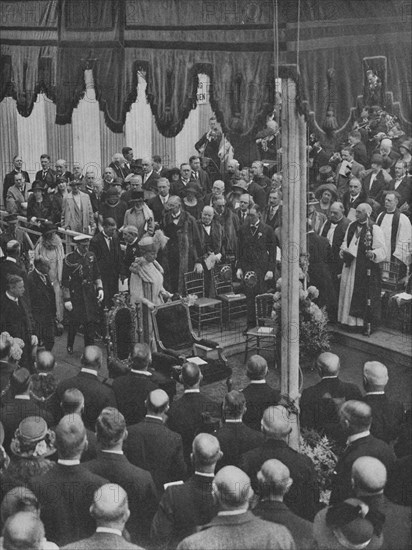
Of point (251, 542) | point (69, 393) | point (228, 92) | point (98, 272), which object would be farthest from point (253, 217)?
point (251, 542)

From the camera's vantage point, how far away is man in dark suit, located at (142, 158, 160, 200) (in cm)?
1596

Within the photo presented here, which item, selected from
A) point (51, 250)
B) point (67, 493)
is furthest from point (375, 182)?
point (67, 493)

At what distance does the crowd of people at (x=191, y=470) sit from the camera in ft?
17.3

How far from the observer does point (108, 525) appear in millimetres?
5227

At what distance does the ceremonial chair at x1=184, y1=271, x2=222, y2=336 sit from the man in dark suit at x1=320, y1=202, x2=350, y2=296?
6.27ft

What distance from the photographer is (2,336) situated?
927cm

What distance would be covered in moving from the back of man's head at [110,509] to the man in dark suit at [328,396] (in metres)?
3.15

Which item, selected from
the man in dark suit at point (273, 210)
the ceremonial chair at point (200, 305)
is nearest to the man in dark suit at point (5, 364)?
the ceremonial chair at point (200, 305)

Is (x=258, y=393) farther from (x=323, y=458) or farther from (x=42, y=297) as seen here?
(x=42, y=297)

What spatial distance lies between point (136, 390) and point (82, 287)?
3.85 meters

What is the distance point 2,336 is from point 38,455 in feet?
9.83

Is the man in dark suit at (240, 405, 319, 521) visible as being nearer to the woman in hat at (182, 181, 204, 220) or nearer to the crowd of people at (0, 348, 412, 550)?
the crowd of people at (0, 348, 412, 550)

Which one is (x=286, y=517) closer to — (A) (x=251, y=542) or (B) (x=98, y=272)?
(A) (x=251, y=542)

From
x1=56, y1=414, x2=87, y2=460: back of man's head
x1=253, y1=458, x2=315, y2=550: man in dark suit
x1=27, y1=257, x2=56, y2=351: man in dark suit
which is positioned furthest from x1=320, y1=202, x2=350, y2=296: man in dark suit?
x1=253, y1=458, x2=315, y2=550: man in dark suit
